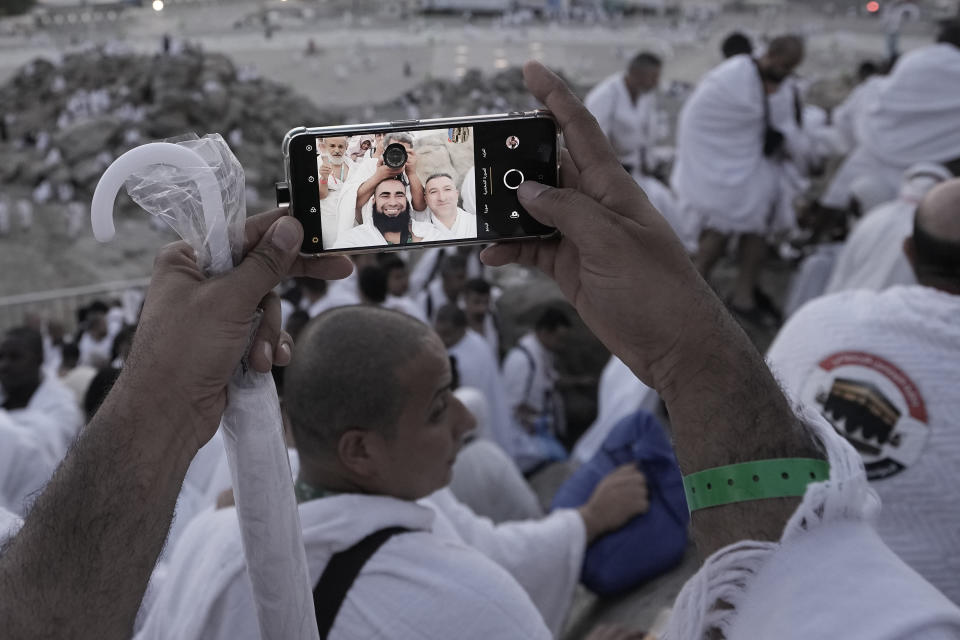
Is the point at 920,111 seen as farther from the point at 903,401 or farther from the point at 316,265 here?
the point at 316,265

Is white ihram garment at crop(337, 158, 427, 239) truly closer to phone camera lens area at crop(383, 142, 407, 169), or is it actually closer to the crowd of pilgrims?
phone camera lens area at crop(383, 142, 407, 169)

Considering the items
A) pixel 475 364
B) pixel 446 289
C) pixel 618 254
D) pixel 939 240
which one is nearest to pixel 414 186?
pixel 618 254

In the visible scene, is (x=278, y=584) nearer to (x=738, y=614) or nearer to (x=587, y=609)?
(x=738, y=614)

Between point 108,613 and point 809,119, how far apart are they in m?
9.03

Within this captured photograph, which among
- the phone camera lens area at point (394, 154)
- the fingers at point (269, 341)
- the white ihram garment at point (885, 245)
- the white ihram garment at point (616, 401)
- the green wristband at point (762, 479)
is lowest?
the white ihram garment at point (616, 401)

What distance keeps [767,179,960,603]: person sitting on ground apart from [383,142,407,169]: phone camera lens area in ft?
3.21

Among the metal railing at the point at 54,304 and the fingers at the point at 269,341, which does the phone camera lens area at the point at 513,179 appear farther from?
the metal railing at the point at 54,304

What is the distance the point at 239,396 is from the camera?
3.64ft

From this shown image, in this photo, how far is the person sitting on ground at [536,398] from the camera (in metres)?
4.58

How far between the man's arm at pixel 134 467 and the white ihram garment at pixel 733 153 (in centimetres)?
512

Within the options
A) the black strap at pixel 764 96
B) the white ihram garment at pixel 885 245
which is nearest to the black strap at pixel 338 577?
the white ihram garment at pixel 885 245

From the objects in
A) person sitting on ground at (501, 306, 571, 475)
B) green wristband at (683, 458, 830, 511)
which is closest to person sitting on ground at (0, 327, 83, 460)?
person sitting on ground at (501, 306, 571, 475)

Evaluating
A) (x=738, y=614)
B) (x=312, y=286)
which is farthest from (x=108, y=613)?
(x=312, y=286)

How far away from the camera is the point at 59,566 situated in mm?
953
